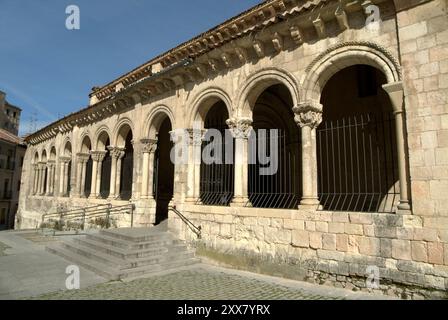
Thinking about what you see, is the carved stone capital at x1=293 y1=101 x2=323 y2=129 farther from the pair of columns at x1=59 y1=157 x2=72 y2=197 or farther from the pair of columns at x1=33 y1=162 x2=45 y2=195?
the pair of columns at x1=33 y1=162 x2=45 y2=195

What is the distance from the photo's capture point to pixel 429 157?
4773 mm

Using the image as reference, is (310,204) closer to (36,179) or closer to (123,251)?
(123,251)

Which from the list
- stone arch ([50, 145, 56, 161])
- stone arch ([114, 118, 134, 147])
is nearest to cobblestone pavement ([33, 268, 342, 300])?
stone arch ([114, 118, 134, 147])

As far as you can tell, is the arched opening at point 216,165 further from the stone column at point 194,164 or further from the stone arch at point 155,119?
the stone arch at point 155,119

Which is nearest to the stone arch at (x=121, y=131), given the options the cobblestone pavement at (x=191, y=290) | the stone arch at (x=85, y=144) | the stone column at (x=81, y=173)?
the stone arch at (x=85, y=144)

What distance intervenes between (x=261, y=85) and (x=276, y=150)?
9.47 feet

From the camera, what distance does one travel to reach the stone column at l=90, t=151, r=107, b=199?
13.5 metres

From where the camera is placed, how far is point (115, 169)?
12.5 metres

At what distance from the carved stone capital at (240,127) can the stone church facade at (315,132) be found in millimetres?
25

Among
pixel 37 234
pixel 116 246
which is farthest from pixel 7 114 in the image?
pixel 116 246

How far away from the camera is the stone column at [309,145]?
6.21 meters

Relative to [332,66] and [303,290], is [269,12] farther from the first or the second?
[303,290]

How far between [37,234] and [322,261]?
36.3ft

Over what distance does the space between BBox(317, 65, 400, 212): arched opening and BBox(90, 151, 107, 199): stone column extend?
9339 millimetres
